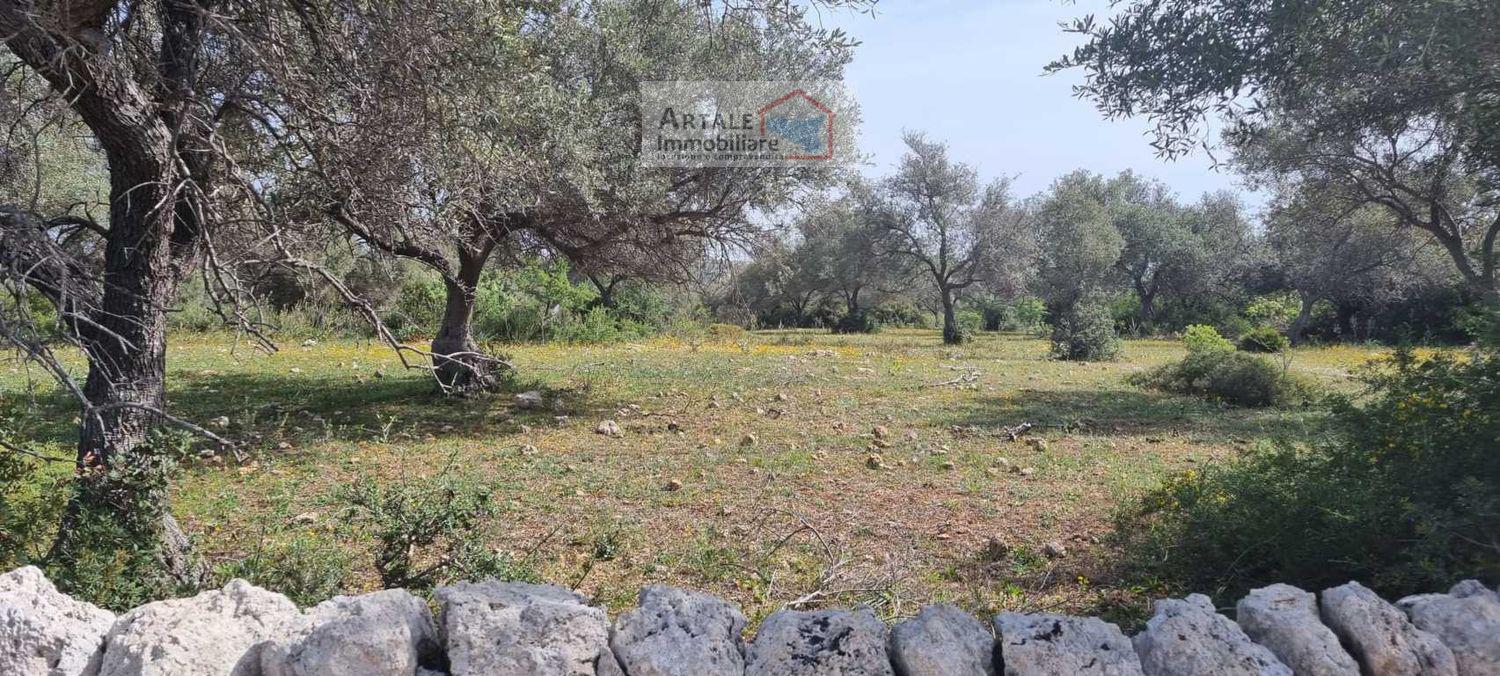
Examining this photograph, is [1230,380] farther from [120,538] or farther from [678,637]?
[120,538]

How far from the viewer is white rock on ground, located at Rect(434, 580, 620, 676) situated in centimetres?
214

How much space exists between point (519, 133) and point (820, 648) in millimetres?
5428

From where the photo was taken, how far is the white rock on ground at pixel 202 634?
6.97 feet

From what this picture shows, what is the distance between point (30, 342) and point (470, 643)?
6.20ft

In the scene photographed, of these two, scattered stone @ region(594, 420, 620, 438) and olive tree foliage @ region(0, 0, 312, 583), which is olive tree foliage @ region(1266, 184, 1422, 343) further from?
olive tree foliage @ region(0, 0, 312, 583)

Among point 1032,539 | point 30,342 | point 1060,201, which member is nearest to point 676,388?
point 1032,539

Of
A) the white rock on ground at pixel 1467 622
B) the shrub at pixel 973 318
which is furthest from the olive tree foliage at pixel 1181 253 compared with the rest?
the white rock on ground at pixel 1467 622

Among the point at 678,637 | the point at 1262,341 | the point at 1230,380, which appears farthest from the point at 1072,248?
the point at 678,637

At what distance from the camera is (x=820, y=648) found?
7.44ft

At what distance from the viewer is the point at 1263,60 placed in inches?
165

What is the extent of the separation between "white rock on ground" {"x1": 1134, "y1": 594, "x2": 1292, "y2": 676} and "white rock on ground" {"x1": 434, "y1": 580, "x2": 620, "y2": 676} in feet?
5.14

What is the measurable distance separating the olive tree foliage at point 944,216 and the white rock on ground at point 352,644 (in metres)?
24.2

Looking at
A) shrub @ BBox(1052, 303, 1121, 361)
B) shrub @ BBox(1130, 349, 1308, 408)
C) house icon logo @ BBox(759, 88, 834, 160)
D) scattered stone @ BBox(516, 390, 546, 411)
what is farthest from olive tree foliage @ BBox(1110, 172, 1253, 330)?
scattered stone @ BBox(516, 390, 546, 411)

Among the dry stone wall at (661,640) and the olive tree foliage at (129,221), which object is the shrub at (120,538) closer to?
the olive tree foliage at (129,221)
